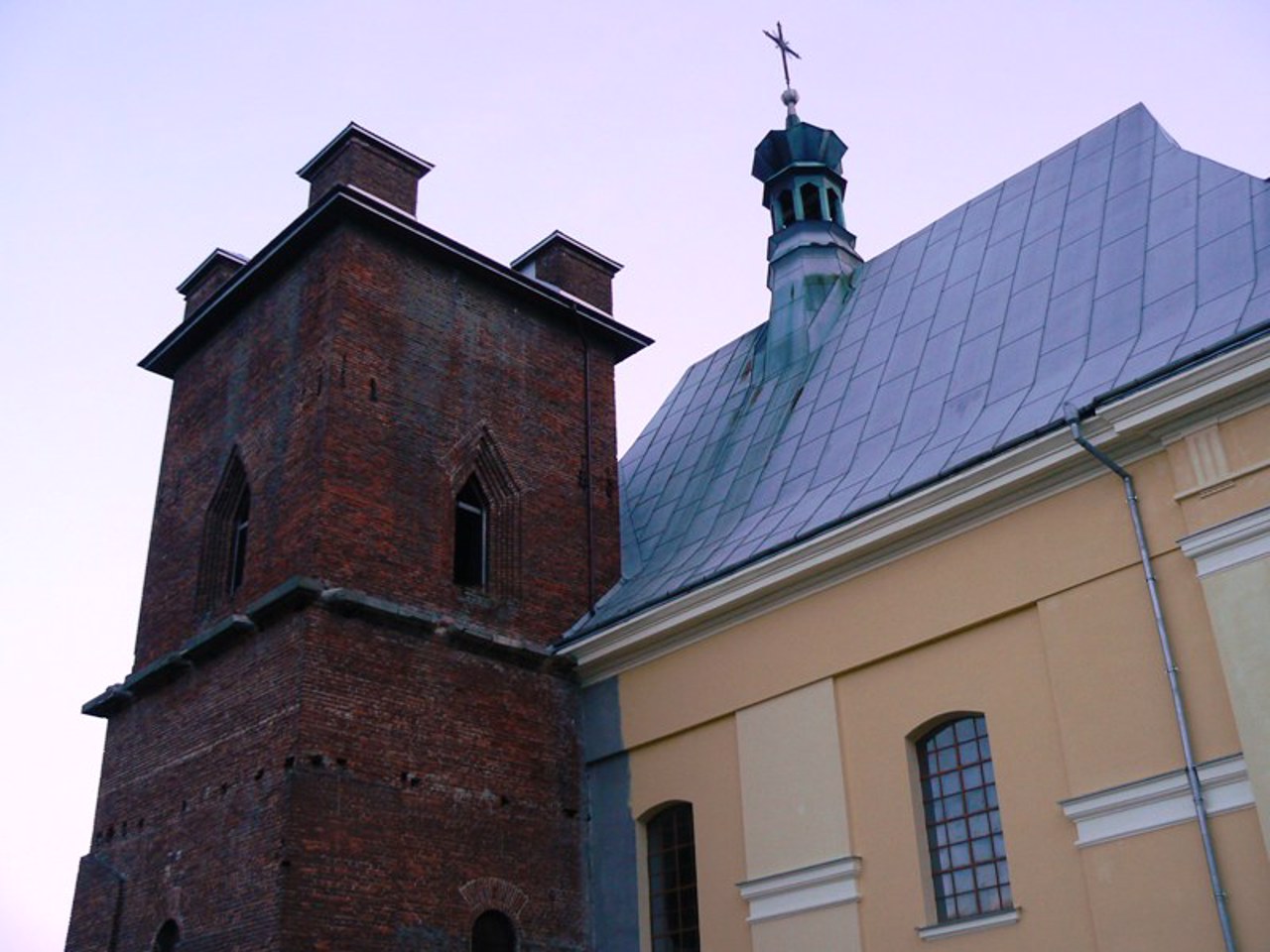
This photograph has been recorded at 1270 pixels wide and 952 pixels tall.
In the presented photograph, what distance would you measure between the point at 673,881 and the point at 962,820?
3677mm

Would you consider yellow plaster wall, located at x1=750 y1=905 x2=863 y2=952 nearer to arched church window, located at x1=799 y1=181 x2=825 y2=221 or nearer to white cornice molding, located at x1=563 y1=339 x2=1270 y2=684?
white cornice molding, located at x1=563 y1=339 x2=1270 y2=684

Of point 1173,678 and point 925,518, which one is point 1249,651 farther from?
point 925,518

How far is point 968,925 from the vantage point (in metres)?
12.4

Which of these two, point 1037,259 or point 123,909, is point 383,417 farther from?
point 1037,259

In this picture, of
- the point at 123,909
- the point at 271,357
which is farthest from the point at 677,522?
the point at 123,909

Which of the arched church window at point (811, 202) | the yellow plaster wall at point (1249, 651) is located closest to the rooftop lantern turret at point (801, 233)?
the arched church window at point (811, 202)

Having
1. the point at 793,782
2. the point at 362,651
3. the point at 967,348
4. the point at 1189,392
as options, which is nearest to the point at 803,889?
the point at 793,782

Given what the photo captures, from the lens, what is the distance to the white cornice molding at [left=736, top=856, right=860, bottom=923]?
13.5 metres

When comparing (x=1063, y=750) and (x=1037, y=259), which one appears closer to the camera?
(x=1063, y=750)

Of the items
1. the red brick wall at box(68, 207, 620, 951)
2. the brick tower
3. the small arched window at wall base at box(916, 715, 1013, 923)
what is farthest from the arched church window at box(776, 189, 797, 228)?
the small arched window at wall base at box(916, 715, 1013, 923)

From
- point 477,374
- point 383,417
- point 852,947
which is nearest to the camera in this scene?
point 852,947

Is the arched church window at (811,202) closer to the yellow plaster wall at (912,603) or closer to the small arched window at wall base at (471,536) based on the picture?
the small arched window at wall base at (471,536)

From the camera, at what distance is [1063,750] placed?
12203mm

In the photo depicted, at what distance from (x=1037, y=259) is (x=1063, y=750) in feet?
21.7
